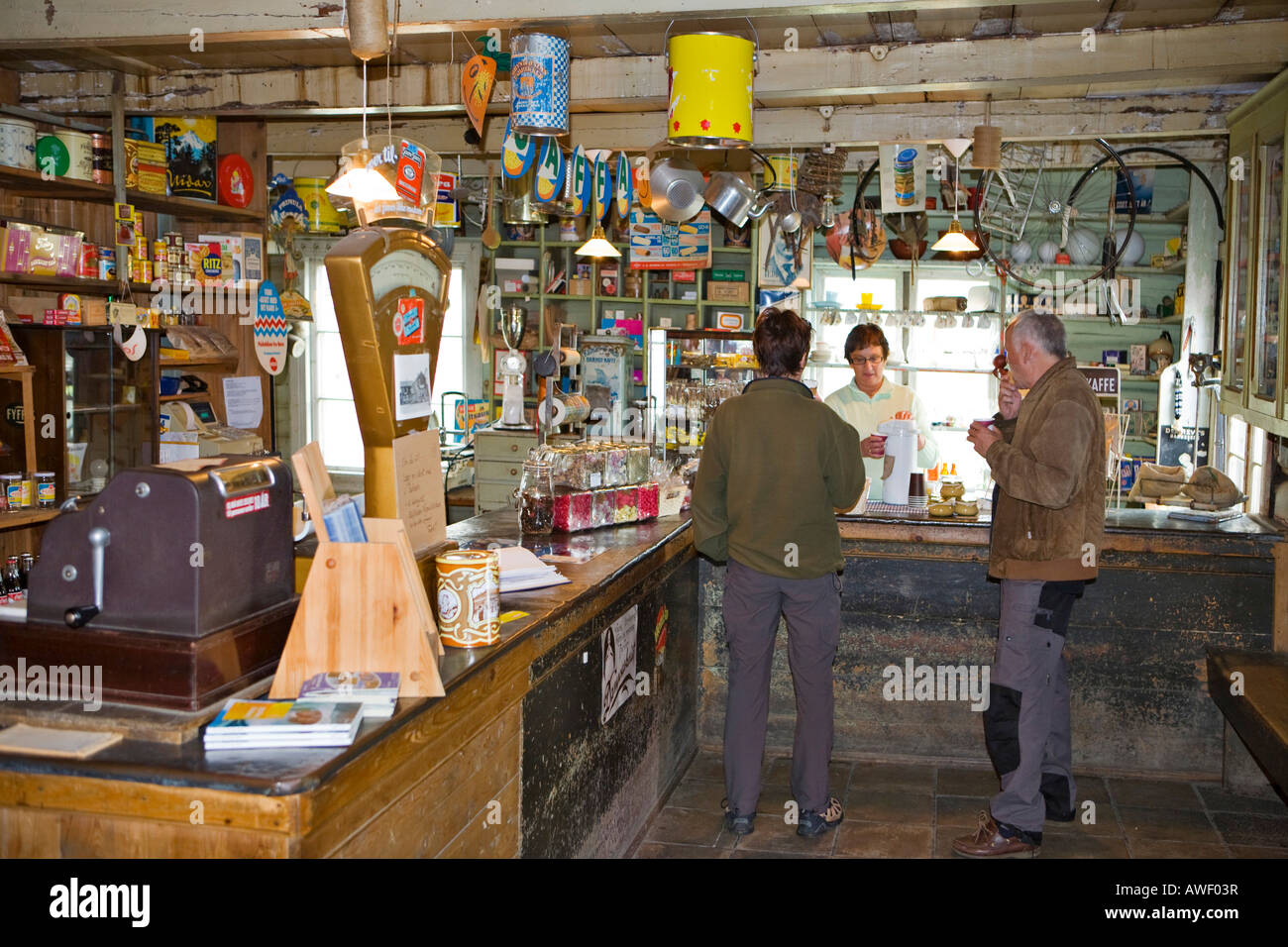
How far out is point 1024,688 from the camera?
12.2 feet

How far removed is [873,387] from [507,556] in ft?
9.01

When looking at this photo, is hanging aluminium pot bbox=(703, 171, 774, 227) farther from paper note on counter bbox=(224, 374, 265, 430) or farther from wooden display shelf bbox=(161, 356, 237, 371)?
paper note on counter bbox=(224, 374, 265, 430)

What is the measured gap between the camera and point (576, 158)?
5.37m

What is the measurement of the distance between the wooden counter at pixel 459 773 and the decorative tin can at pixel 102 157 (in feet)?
10.5

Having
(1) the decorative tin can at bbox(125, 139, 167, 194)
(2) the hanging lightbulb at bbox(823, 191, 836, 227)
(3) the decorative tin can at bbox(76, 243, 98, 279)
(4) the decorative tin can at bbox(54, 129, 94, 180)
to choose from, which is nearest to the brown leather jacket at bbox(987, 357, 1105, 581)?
(2) the hanging lightbulb at bbox(823, 191, 836, 227)

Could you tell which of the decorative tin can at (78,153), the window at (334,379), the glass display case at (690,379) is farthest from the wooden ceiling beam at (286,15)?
the window at (334,379)

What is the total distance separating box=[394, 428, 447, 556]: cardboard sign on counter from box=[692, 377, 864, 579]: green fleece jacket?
4.63ft

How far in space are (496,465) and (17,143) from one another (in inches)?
132

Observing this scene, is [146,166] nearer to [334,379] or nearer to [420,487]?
[420,487]

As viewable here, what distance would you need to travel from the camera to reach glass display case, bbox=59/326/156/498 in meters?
5.56

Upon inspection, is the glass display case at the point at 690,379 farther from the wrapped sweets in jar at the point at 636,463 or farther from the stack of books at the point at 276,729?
the stack of books at the point at 276,729

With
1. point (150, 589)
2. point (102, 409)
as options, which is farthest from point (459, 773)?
point (102, 409)

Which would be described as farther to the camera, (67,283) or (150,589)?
(67,283)
